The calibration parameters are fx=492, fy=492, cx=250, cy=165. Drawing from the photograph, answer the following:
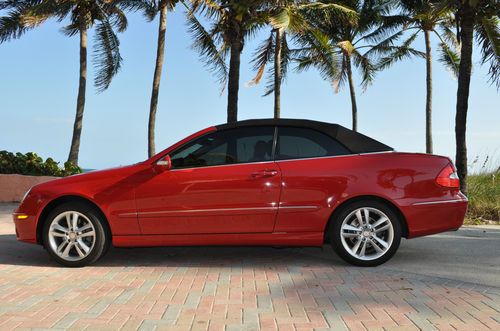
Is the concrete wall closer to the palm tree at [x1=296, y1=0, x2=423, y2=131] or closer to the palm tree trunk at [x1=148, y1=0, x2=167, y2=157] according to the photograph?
the palm tree trunk at [x1=148, y1=0, x2=167, y2=157]

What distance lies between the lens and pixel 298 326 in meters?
3.47

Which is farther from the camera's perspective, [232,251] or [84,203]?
[232,251]

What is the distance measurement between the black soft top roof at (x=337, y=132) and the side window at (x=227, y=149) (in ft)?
0.24

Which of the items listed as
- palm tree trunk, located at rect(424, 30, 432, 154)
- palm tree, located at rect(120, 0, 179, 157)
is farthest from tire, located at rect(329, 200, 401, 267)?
palm tree trunk, located at rect(424, 30, 432, 154)

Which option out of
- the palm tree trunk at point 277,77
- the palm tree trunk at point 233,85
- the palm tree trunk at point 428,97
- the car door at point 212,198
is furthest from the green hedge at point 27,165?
the palm tree trunk at point 428,97

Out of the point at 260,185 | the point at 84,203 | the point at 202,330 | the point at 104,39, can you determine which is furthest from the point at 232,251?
the point at 104,39

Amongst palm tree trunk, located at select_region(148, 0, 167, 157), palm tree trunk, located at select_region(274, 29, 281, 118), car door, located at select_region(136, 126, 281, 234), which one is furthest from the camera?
palm tree trunk, located at select_region(274, 29, 281, 118)

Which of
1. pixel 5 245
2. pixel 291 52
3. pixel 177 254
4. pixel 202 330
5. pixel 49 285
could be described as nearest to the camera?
pixel 202 330

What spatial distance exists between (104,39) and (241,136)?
17.6 m

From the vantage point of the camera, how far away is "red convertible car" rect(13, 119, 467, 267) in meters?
5.19

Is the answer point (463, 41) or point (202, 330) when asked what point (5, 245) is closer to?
point (202, 330)

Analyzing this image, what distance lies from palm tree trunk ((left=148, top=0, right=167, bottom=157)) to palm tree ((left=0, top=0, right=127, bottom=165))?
94.1 inches

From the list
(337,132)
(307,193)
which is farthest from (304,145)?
(307,193)

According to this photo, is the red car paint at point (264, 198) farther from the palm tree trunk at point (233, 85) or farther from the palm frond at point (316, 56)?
the palm frond at point (316, 56)
